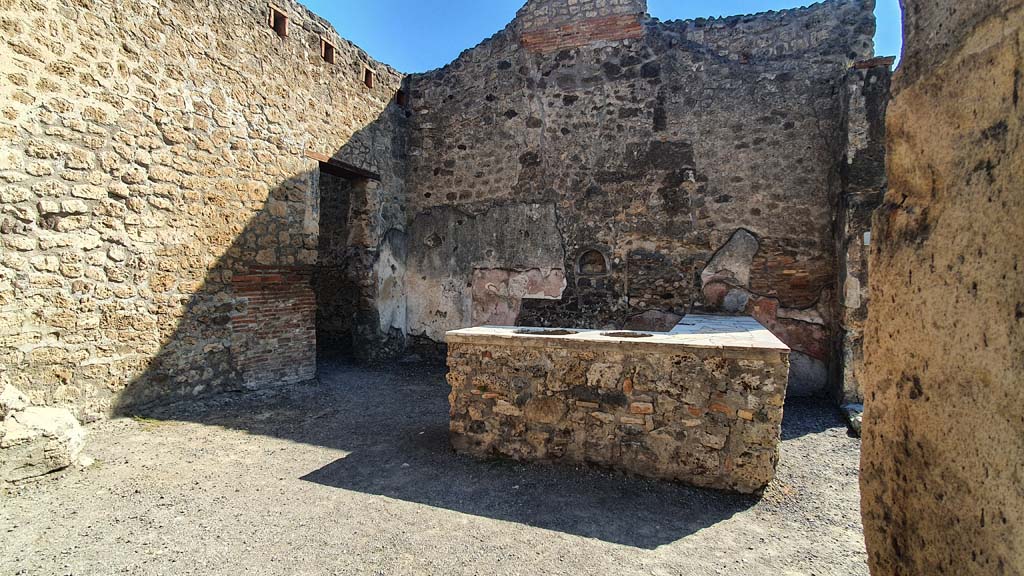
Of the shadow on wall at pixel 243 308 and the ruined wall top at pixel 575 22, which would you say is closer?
the shadow on wall at pixel 243 308

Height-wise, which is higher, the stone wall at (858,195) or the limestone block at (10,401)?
the stone wall at (858,195)

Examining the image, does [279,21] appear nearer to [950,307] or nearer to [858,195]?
[858,195]

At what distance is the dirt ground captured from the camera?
8.20 feet

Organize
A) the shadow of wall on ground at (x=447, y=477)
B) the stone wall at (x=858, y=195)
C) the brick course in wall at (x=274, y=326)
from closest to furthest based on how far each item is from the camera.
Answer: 1. the shadow of wall on ground at (x=447, y=477)
2. the stone wall at (x=858, y=195)
3. the brick course in wall at (x=274, y=326)

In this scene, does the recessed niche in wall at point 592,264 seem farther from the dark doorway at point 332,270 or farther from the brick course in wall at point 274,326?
the dark doorway at point 332,270

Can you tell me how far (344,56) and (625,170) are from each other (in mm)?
4005

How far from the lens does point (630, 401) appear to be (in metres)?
3.57

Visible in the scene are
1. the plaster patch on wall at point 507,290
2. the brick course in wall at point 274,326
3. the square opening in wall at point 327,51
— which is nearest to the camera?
the brick course in wall at point 274,326

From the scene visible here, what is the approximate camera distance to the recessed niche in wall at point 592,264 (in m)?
6.99

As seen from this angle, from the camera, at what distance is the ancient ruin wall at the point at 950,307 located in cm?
71

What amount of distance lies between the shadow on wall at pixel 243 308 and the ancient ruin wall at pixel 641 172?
176 cm

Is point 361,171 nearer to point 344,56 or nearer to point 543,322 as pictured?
point 344,56

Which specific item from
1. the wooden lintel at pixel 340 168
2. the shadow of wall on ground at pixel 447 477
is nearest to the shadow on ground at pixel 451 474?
the shadow of wall on ground at pixel 447 477

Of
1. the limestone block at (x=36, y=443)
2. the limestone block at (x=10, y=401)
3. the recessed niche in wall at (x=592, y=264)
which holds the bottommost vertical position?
the limestone block at (x=36, y=443)
